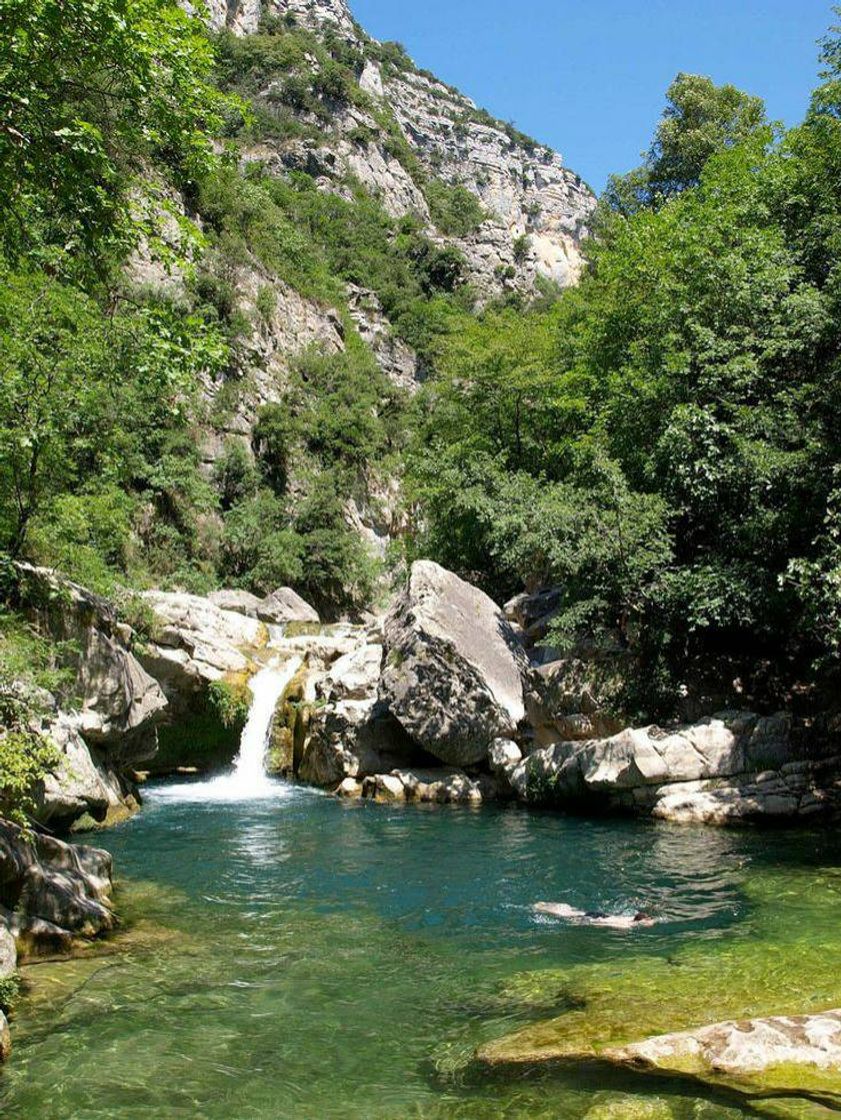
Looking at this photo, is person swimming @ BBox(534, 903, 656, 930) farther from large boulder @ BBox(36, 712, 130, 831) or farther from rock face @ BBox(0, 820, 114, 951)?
large boulder @ BBox(36, 712, 130, 831)

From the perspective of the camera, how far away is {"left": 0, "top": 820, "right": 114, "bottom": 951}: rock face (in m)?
7.39

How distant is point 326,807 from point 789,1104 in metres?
12.4

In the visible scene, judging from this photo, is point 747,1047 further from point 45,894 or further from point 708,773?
point 708,773

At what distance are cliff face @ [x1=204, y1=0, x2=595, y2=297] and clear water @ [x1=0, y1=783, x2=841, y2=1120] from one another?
47.9 metres

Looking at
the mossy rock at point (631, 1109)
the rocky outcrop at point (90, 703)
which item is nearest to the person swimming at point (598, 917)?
the mossy rock at point (631, 1109)

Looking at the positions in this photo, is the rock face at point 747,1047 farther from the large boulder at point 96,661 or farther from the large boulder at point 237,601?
the large boulder at point 237,601

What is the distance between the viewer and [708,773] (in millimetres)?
14055

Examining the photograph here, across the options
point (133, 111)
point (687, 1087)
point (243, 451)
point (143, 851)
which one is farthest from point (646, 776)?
point (243, 451)

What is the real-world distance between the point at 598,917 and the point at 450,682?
8463 mm

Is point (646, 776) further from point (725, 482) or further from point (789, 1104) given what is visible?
point (789, 1104)

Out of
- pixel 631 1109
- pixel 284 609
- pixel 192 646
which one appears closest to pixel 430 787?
pixel 192 646

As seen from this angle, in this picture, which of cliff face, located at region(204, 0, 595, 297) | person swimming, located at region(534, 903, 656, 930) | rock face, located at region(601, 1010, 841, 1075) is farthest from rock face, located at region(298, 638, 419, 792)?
cliff face, located at region(204, 0, 595, 297)

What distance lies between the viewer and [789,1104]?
183 inches

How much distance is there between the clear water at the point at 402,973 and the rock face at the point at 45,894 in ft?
1.25
